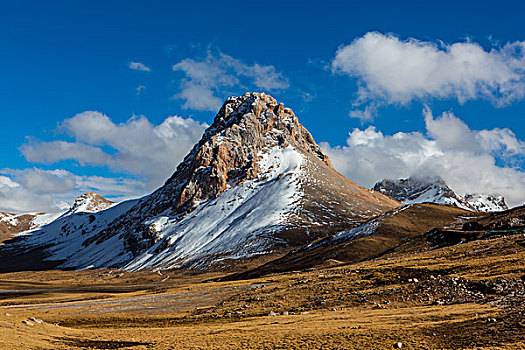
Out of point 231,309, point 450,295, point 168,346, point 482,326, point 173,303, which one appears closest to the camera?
point 482,326

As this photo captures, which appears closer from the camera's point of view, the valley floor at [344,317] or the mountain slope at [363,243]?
the valley floor at [344,317]

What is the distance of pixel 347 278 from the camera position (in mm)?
73812

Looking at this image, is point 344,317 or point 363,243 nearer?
point 344,317

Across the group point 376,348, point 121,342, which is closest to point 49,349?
point 121,342

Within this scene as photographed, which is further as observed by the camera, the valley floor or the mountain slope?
the mountain slope

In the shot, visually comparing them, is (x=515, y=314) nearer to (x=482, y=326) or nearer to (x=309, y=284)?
(x=482, y=326)

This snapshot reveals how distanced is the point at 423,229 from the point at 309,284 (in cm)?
12101

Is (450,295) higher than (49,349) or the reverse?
the reverse

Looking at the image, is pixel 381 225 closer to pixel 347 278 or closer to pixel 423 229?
pixel 423 229

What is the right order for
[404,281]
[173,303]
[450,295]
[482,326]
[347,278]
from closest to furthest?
[482,326] < [450,295] < [404,281] < [347,278] < [173,303]

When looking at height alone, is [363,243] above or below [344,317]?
above

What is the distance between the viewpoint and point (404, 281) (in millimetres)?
60625

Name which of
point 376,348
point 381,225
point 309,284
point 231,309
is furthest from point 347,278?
point 381,225

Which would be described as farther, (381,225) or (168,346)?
(381,225)
